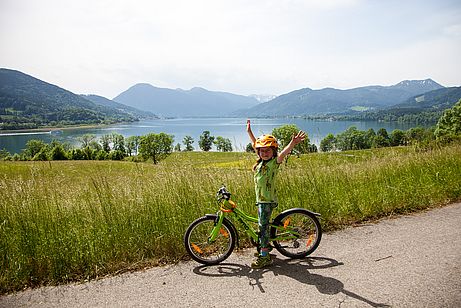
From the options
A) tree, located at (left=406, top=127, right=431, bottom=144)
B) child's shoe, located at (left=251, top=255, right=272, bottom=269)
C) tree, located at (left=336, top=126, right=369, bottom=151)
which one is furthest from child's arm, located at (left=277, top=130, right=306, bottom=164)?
tree, located at (left=406, top=127, right=431, bottom=144)

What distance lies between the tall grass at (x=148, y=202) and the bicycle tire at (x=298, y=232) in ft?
2.83

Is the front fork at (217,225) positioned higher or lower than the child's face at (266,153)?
lower

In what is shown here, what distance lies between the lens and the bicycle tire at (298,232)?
398 cm

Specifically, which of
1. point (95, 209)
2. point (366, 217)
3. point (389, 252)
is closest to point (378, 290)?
point (389, 252)

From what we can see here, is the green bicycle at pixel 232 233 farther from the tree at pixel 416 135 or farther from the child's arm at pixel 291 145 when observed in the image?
the tree at pixel 416 135

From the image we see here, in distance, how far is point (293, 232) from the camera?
4086 millimetres

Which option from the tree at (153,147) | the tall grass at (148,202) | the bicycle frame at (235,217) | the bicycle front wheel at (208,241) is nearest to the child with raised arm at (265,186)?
the bicycle frame at (235,217)

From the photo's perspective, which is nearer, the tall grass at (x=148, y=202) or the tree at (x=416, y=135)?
the tall grass at (x=148, y=202)

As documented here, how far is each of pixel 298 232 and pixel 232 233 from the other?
995 mm

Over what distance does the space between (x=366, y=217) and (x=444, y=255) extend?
1.56 meters

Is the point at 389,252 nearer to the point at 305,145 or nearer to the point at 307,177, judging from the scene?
the point at 307,177

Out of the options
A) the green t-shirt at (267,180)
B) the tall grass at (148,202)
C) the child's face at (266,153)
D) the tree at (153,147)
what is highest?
the child's face at (266,153)

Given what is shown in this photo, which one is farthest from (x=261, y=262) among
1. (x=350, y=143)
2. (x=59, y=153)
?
(x=59, y=153)

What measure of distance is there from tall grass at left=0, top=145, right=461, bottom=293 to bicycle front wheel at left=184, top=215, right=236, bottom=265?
299 mm
